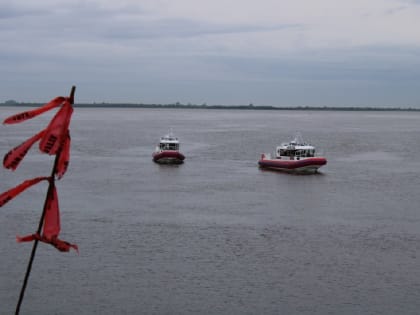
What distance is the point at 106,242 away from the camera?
3391 centimetres

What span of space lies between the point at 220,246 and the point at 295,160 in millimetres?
37956

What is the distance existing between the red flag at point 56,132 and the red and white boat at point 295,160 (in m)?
65.3

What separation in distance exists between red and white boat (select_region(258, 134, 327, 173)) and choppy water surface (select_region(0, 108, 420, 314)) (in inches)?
214

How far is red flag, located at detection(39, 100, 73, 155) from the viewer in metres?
4.79

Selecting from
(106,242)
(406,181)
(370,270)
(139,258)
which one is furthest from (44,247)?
(406,181)

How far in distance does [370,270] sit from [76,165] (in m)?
47.7

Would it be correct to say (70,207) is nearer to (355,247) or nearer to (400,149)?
(355,247)

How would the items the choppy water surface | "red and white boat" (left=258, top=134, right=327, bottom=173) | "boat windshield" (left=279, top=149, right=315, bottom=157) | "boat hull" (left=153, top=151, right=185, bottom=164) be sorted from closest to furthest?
the choppy water surface, "red and white boat" (left=258, top=134, right=327, bottom=173), "boat windshield" (left=279, top=149, right=315, bottom=157), "boat hull" (left=153, top=151, right=185, bottom=164)

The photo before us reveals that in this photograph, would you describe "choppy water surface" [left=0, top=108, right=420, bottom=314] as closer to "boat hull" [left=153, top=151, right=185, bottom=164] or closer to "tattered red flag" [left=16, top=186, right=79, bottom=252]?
"boat hull" [left=153, top=151, right=185, bottom=164]

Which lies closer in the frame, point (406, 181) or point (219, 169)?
point (406, 181)

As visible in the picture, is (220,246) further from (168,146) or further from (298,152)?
(168,146)

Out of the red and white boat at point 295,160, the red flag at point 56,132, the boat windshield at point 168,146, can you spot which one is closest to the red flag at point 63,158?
the red flag at point 56,132

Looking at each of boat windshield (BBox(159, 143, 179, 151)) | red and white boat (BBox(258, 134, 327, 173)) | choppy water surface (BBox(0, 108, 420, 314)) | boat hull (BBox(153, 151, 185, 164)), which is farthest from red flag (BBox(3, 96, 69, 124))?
boat windshield (BBox(159, 143, 179, 151))

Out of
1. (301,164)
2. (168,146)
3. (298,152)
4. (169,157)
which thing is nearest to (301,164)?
(301,164)
